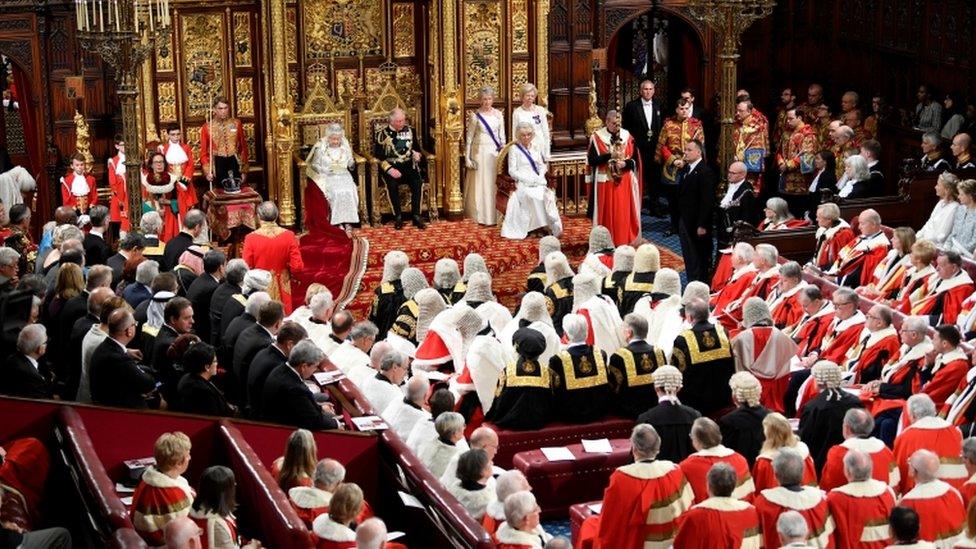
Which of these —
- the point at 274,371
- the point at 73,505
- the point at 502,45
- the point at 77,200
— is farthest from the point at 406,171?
the point at 73,505

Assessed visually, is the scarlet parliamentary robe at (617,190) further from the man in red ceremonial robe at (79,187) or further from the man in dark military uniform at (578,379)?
the man in dark military uniform at (578,379)

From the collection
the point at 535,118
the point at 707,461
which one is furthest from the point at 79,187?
the point at 707,461

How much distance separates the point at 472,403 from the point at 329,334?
125 cm

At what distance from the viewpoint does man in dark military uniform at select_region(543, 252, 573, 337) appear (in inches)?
562

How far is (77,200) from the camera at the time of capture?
18094 mm

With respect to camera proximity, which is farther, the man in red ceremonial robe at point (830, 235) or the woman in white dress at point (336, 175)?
the woman in white dress at point (336, 175)

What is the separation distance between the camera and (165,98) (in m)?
18.5

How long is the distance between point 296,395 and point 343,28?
377 inches

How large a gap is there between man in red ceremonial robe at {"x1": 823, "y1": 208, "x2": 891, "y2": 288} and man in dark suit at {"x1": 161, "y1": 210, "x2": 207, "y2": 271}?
224 inches

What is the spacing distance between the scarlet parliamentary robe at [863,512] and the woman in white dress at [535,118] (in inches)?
366

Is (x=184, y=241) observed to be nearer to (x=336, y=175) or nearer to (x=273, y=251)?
(x=273, y=251)

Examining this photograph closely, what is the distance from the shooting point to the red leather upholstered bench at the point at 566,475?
11.7 m

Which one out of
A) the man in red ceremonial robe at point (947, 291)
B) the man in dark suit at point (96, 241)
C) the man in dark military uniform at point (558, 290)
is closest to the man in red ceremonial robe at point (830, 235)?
the man in red ceremonial robe at point (947, 291)

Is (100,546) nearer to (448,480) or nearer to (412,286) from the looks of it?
(448,480)
